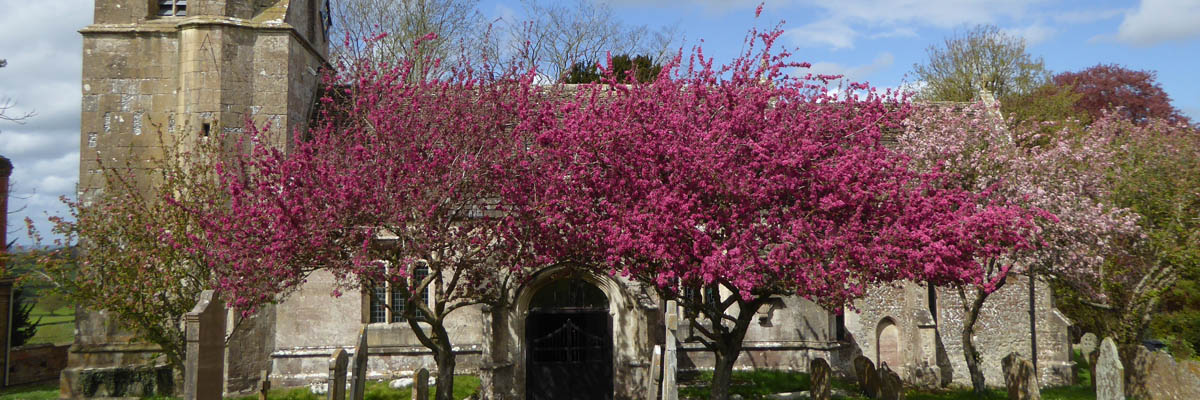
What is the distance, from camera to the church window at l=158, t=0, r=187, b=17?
64.2 ft

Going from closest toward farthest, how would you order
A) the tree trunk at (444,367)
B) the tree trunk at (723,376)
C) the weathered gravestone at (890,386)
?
the tree trunk at (444,367) → the tree trunk at (723,376) → the weathered gravestone at (890,386)

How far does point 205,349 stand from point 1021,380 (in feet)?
48.8

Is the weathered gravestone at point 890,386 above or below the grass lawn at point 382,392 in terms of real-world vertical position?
above

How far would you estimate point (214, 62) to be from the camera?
60.6 ft

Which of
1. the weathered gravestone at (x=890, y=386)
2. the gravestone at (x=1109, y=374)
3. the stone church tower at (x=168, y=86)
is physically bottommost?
the weathered gravestone at (x=890, y=386)

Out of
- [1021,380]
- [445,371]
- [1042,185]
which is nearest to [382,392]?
[445,371]

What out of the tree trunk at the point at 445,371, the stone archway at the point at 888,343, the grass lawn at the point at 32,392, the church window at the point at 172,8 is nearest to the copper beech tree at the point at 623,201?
the tree trunk at the point at 445,371

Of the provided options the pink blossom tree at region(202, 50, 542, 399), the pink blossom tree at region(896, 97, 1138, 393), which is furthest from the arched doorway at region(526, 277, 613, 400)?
the pink blossom tree at region(896, 97, 1138, 393)

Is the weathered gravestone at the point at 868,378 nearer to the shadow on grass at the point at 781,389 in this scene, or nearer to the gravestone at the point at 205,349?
the shadow on grass at the point at 781,389

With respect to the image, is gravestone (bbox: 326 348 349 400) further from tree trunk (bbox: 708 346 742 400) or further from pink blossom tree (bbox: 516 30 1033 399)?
tree trunk (bbox: 708 346 742 400)

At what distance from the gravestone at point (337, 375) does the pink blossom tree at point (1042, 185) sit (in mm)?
12792

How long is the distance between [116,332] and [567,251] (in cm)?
1184

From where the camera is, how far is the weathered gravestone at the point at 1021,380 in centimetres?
1547

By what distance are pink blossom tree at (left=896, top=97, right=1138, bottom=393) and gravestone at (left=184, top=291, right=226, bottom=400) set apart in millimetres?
14485
